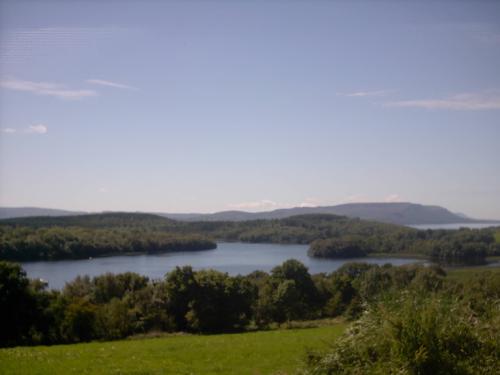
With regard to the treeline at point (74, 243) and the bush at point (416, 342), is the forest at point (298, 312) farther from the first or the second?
the treeline at point (74, 243)

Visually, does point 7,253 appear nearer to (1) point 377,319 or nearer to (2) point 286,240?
(1) point 377,319

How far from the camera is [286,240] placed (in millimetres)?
132375

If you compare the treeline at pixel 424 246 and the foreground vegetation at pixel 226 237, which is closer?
the foreground vegetation at pixel 226 237

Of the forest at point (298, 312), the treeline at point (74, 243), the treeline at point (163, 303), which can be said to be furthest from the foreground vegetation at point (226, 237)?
the treeline at point (163, 303)

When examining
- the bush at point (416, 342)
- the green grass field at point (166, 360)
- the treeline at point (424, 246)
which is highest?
the bush at point (416, 342)

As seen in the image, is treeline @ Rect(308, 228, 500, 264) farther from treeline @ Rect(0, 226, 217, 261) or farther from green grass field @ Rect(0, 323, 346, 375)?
green grass field @ Rect(0, 323, 346, 375)

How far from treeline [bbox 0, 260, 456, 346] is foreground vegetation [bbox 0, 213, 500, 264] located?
40461 millimetres

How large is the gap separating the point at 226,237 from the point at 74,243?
71491mm

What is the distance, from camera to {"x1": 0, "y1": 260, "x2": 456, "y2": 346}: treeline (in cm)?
2144

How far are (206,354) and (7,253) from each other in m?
59.9

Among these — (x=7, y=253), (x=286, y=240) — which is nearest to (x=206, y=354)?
(x=7, y=253)

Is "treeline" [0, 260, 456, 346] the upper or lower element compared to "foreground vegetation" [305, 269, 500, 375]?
lower

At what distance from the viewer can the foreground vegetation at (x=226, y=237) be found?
234 feet

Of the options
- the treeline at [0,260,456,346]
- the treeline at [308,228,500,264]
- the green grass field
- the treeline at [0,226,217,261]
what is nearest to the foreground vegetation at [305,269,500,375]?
the green grass field
